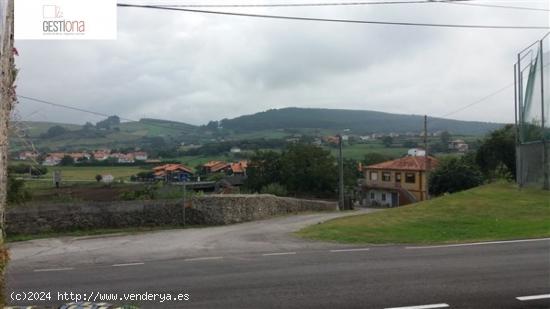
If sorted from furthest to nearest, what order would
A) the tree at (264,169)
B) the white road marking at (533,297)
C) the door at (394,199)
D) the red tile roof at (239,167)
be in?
the door at (394,199) < the tree at (264,169) < the red tile roof at (239,167) < the white road marking at (533,297)

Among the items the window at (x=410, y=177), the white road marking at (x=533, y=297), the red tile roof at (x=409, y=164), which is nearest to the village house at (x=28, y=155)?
the white road marking at (x=533, y=297)

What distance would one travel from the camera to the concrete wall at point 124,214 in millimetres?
16422

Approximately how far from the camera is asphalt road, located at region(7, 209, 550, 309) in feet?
22.7

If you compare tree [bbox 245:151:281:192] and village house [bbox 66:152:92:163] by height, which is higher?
village house [bbox 66:152:92:163]

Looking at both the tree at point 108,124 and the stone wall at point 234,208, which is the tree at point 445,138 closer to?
the tree at point 108,124

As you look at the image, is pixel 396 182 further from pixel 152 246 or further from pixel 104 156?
pixel 152 246

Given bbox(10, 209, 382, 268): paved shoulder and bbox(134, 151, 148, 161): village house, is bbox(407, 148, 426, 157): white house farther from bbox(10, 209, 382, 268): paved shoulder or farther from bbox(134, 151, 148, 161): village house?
bbox(10, 209, 382, 268): paved shoulder

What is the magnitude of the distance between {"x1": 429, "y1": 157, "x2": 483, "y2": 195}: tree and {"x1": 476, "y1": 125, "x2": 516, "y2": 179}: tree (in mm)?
1892

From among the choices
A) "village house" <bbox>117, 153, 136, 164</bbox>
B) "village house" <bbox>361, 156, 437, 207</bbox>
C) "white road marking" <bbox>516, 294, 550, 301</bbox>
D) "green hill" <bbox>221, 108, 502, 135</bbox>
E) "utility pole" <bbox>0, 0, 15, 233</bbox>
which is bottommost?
"village house" <bbox>361, 156, 437, 207</bbox>

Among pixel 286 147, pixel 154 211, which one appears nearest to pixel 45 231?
pixel 154 211

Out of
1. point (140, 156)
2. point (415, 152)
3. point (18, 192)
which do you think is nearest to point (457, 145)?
point (415, 152)

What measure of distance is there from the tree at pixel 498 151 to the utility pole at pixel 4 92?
158 ft

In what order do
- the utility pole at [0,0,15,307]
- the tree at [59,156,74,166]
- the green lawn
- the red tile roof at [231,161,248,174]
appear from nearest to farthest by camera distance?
the utility pole at [0,0,15,307] → the green lawn → the tree at [59,156,74,166] → the red tile roof at [231,161,248,174]

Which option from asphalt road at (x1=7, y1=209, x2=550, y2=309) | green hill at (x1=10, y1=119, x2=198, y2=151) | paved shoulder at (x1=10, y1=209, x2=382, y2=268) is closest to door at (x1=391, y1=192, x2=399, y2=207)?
green hill at (x1=10, y1=119, x2=198, y2=151)
